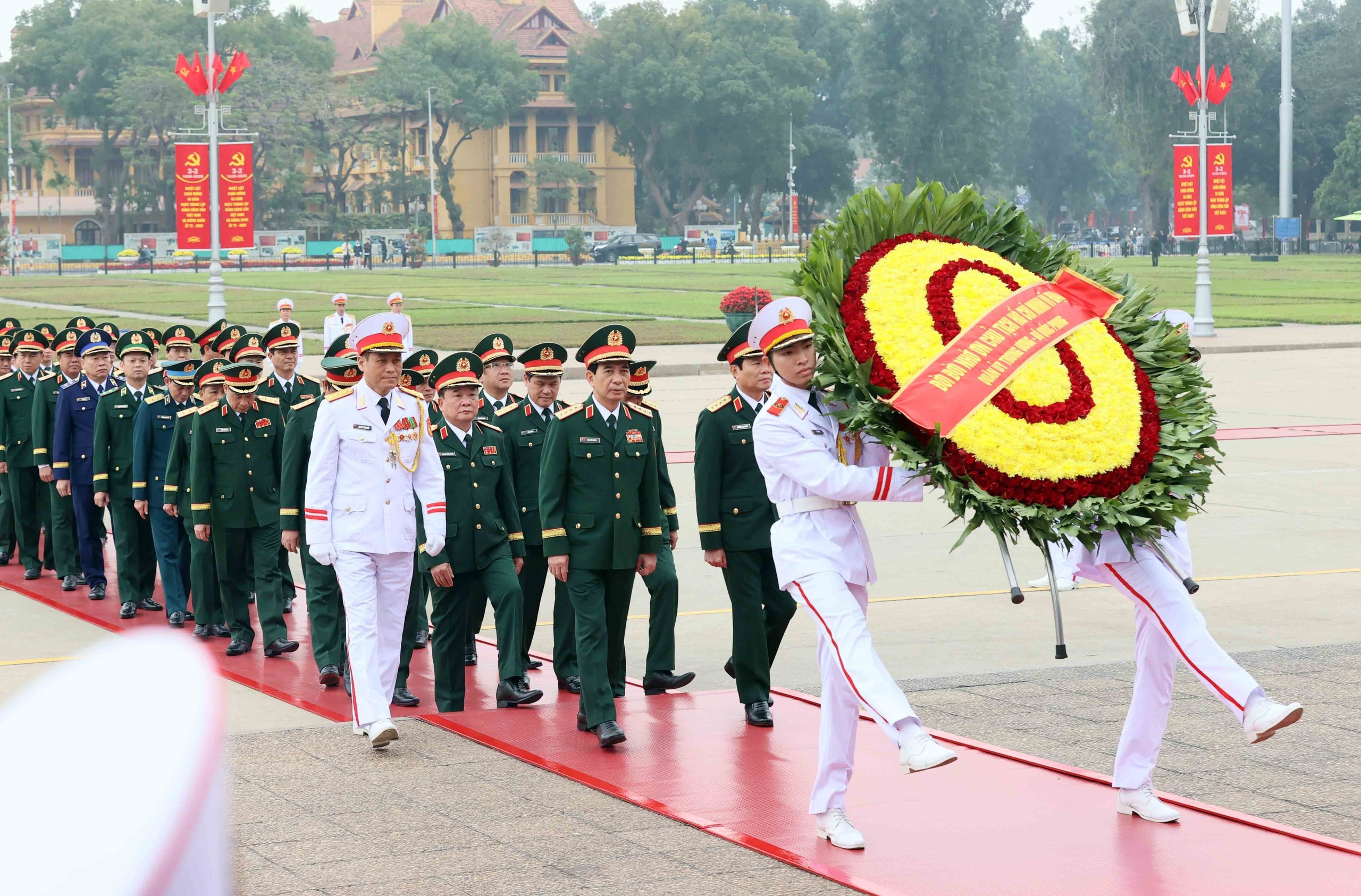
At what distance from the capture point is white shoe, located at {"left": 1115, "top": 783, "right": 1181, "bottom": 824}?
573cm

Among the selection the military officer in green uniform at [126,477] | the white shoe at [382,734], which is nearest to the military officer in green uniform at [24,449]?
the military officer in green uniform at [126,477]

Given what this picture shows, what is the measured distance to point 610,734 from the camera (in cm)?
696

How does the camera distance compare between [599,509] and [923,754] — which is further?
[599,509]

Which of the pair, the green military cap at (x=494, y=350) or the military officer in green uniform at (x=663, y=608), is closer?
the military officer in green uniform at (x=663, y=608)

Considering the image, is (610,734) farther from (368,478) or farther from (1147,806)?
(1147,806)

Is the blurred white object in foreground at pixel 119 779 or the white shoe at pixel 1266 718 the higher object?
the blurred white object in foreground at pixel 119 779

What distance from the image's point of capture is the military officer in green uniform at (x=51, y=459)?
11.6 metres

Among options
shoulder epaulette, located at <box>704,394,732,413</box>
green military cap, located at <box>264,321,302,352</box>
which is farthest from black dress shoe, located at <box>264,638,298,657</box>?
shoulder epaulette, located at <box>704,394,732,413</box>

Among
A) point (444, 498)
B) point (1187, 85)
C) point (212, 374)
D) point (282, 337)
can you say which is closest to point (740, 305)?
point (1187, 85)

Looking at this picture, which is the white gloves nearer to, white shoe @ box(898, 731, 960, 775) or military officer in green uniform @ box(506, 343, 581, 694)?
military officer in green uniform @ box(506, 343, 581, 694)

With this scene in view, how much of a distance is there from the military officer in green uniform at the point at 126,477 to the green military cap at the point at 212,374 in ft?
1.65

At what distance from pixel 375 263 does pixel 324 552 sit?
248 ft

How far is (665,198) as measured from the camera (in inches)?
4092

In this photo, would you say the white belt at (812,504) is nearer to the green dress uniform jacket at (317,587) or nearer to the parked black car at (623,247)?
the green dress uniform jacket at (317,587)
